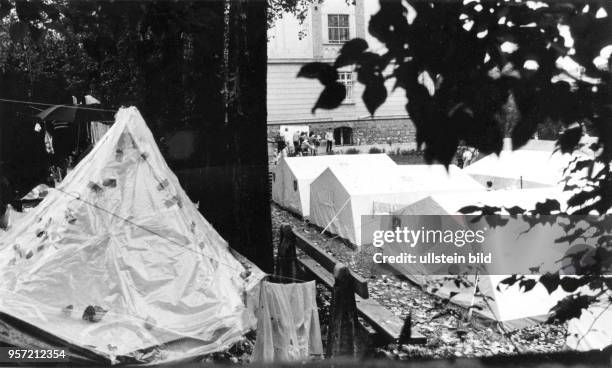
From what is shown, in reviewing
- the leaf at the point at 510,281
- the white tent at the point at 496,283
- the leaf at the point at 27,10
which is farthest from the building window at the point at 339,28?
the white tent at the point at 496,283

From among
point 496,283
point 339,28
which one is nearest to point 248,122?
point 339,28

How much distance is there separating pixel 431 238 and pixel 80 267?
386 cm

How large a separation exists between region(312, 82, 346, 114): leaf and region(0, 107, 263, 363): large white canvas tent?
10.4ft

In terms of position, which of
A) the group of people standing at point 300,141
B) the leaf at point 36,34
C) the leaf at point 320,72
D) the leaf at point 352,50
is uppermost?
the leaf at point 36,34

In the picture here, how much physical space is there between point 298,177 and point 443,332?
718cm

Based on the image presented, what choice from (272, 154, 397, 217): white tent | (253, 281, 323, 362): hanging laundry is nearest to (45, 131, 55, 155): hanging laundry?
(272, 154, 397, 217): white tent

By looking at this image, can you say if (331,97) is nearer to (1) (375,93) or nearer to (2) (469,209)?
(1) (375,93)

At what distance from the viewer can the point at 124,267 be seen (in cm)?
431

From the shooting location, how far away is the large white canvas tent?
13.1 feet

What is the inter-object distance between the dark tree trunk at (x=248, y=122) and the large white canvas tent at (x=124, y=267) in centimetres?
41

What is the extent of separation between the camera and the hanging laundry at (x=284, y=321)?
418 cm

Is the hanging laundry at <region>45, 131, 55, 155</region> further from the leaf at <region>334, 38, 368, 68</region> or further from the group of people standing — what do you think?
the leaf at <region>334, 38, 368, 68</region>

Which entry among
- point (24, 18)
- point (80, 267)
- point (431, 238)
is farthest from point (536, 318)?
point (24, 18)

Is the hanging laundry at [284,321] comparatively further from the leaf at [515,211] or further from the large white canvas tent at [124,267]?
the leaf at [515,211]
